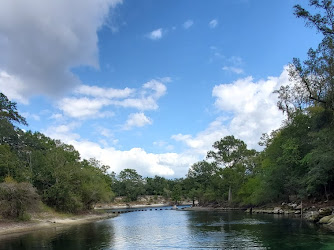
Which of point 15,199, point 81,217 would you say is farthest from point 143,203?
point 15,199

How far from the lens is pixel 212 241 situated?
30516 mm

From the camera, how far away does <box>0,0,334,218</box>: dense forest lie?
3469 cm

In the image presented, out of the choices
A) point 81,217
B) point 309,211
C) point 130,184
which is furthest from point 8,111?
point 130,184

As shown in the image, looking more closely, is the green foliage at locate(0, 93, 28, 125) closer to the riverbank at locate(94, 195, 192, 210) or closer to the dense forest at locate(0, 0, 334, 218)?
the dense forest at locate(0, 0, 334, 218)

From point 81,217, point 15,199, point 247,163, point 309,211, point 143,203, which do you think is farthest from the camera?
point 143,203

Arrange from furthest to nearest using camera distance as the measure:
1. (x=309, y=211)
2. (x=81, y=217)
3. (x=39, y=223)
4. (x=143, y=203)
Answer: (x=143, y=203) → (x=81, y=217) → (x=39, y=223) → (x=309, y=211)

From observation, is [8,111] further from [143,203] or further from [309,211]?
[143,203]

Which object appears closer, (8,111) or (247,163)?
(8,111)

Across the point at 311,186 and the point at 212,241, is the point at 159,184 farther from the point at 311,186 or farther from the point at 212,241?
the point at 212,241

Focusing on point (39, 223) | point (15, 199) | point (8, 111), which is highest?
point (8, 111)

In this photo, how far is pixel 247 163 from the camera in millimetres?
98688

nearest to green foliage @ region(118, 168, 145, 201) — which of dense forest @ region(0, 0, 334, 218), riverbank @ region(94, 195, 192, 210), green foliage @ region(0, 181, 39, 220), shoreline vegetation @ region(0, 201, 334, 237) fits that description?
riverbank @ region(94, 195, 192, 210)

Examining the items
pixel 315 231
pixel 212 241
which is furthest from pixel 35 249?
pixel 315 231

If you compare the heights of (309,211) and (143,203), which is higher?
(309,211)
